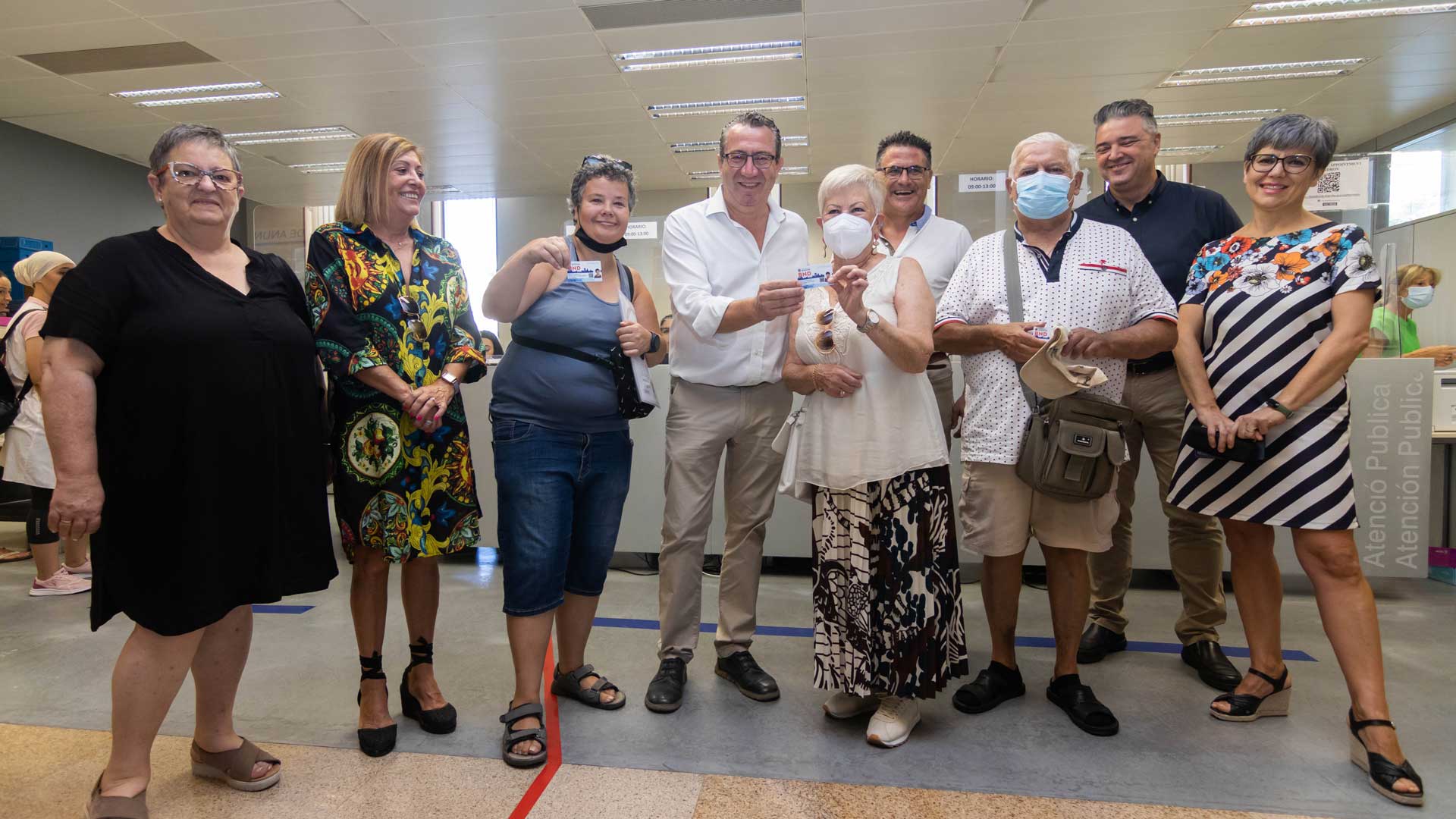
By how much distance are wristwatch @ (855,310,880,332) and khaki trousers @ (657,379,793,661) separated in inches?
22.6

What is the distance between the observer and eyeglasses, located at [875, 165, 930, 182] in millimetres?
2678

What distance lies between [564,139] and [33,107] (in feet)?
17.2

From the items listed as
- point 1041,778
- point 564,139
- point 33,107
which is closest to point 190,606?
point 1041,778

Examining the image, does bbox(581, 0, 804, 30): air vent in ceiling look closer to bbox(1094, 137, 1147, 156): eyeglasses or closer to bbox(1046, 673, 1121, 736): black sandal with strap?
bbox(1094, 137, 1147, 156): eyeglasses

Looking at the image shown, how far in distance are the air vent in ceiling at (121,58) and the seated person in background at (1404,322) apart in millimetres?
8232

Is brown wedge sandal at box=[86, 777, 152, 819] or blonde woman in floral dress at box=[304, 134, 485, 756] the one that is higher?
blonde woman in floral dress at box=[304, 134, 485, 756]

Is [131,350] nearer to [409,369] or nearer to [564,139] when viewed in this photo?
[409,369]

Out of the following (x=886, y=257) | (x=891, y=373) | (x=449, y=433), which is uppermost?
(x=886, y=257)

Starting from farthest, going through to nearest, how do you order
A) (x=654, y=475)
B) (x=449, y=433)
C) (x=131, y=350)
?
1. (x=654, y=475)
2. (x=449, y=433)
3. (x=131, y=350)

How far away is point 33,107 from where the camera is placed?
7.89 meters

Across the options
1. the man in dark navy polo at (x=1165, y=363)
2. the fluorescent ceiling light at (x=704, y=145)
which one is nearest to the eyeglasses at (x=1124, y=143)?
the man in dark navy polo at (x=1165, y=363)

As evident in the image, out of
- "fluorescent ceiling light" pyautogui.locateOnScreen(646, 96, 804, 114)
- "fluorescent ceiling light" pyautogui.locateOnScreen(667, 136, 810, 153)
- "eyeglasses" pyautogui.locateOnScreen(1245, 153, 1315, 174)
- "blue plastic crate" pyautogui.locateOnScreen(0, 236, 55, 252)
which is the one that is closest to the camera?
"eyeglasses" pyautogui.locateOnScreen(1245, 153, 1315, 174)

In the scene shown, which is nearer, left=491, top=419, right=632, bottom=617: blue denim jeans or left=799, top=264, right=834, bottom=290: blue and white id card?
left=799, top=264, right=834, bottom=290: blue and white id card

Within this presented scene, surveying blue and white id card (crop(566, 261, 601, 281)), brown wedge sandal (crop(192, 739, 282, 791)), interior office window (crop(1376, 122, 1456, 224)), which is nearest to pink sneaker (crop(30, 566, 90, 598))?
brown wedge sandal (crop(192, 739, 282, 791))
